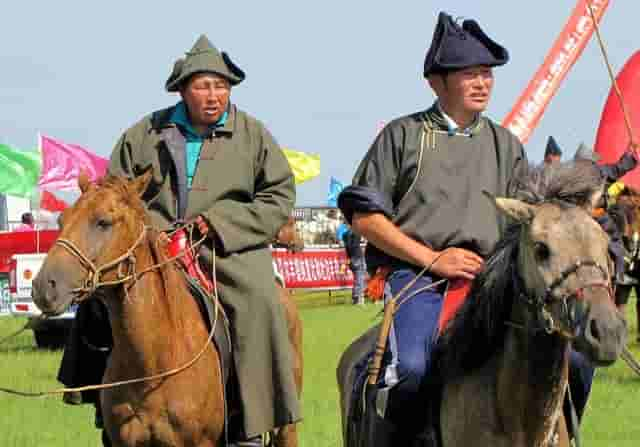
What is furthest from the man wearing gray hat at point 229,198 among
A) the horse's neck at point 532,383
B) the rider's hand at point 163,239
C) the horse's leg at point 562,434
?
the horse's neck at point 532,383

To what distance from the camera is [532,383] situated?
473cm

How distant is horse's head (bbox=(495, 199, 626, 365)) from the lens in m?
4.11

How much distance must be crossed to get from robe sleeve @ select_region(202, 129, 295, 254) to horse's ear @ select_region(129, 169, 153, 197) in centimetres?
61

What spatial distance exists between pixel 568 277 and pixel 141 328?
3.18 m

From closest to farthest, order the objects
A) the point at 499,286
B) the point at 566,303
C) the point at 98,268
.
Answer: the point at 566,303
the point at 499,286
the point at 98,268

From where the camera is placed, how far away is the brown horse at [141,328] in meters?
6.60

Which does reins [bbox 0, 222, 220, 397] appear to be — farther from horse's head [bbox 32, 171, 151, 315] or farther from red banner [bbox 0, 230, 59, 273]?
red banner [bbox 0, 230, 59, 273]

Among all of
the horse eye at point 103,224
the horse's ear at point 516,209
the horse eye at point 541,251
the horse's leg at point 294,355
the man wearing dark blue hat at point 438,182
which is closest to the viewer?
the horse eye at point 541,251

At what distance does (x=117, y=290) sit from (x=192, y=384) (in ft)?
2.26

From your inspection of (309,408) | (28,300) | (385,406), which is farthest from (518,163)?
(28,300)

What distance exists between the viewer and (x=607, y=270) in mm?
4309

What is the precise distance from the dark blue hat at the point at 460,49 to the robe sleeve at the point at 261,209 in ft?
6.68

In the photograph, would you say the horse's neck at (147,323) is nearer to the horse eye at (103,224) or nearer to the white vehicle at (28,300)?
the horse eye at (103,224)

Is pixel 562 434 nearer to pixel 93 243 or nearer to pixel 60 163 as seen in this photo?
pixel 93 243
